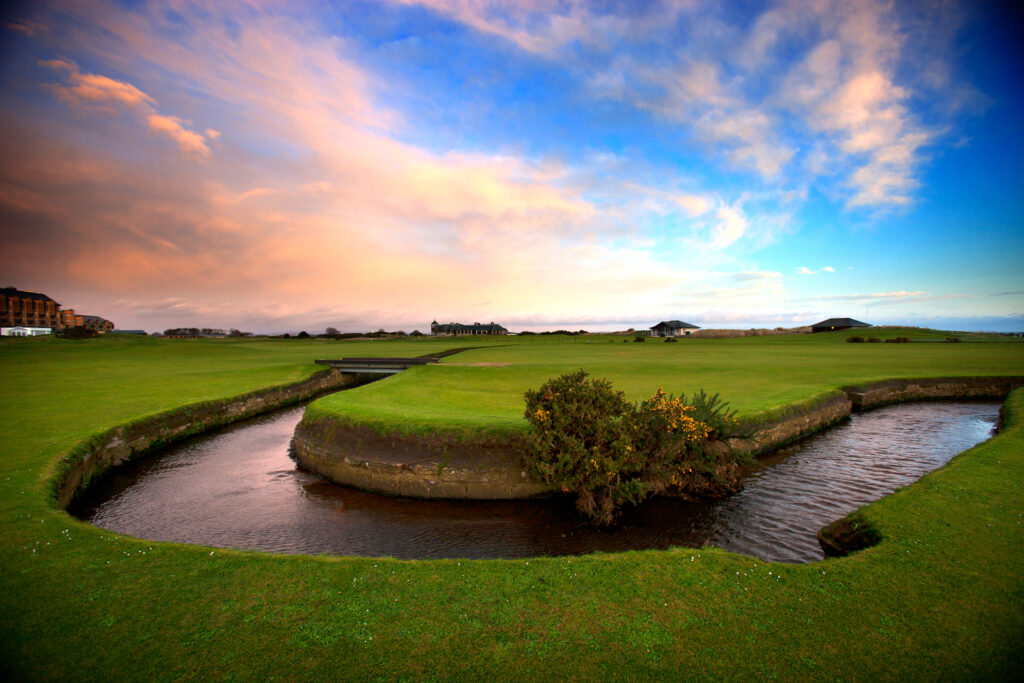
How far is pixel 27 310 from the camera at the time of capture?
84.8m

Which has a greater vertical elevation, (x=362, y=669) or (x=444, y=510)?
(x=362, y=669)

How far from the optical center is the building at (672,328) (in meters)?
127

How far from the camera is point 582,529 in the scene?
1047 cm

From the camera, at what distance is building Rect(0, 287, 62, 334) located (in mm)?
77375

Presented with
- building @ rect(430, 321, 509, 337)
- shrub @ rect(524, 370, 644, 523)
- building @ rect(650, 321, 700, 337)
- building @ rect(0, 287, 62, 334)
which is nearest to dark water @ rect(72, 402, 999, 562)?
Result: shrub @ rect(524, 370, 644, 523)

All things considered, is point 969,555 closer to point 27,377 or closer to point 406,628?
point 406,628

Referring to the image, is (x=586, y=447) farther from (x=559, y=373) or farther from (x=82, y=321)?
(x=82, y=321)

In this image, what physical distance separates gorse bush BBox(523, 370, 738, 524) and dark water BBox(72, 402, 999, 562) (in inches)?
27.8

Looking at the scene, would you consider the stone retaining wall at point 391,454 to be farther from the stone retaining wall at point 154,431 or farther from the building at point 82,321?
the building at point 82,321

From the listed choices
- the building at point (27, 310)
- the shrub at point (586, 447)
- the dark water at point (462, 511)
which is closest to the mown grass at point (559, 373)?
the shrub at point (586, 447)

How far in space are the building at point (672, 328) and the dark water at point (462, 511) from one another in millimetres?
114126

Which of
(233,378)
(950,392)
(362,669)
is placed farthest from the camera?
(233,378)

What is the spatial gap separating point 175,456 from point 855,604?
22.1m

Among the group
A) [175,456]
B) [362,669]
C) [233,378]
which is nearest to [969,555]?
[362,669]
